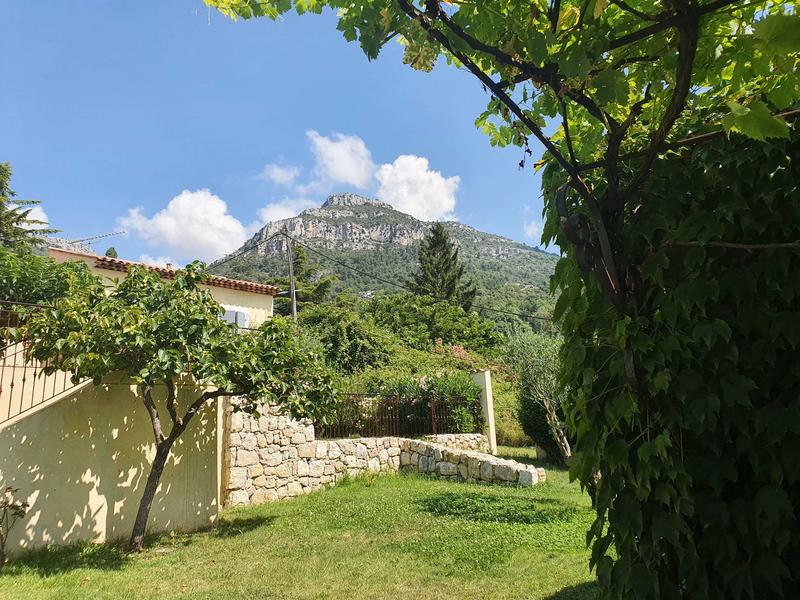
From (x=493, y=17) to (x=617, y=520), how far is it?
1.89m

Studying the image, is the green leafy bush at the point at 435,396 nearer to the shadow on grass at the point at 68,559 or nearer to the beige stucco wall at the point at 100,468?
the beige stucco wall at the point at 100,468

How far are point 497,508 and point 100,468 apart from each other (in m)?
5.85

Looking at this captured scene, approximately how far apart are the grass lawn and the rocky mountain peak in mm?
101171

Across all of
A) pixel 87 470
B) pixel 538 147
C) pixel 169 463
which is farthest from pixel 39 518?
pixel 538 147

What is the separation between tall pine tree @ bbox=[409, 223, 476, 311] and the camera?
36344 mm

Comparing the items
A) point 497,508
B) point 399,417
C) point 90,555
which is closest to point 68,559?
point 90,555

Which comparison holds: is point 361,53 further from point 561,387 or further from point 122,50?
point 122,50

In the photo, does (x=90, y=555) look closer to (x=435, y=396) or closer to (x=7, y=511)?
(x=7, y=511)

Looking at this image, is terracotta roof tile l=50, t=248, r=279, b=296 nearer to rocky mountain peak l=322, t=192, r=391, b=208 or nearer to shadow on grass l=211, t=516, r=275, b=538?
shadow on grass l=211, t=516, r=275, b=538

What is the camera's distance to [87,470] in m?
6.48

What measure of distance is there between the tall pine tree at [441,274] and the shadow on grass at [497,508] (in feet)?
89.8

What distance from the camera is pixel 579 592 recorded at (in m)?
4.17

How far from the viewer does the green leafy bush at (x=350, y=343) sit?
1942 centimetres

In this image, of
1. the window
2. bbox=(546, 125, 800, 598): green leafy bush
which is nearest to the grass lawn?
bbox=(546, 125, 800, 598): green leafy bush
